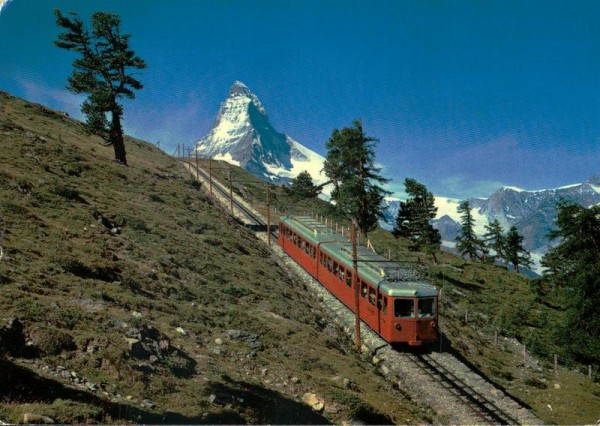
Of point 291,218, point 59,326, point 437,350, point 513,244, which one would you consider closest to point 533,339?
point 437,350

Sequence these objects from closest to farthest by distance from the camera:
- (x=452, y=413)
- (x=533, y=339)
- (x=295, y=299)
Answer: (x=452, y=413), (x=295, y=299), (x=533, y=339)

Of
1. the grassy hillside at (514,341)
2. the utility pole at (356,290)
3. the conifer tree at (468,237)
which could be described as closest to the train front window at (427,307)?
the grassy hillside at (514,341)

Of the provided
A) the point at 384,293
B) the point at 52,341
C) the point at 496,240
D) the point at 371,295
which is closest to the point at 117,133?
the point at 371,295

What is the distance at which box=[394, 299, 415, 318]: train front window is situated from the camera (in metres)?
21.6

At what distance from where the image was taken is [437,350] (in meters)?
23.9

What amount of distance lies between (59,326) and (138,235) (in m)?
14.3

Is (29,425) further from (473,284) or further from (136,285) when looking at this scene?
(473,284)

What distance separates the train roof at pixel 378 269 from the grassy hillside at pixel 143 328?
385 cm

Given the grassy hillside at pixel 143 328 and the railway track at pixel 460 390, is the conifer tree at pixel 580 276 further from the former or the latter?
the grassy hillside at pixel 143 328

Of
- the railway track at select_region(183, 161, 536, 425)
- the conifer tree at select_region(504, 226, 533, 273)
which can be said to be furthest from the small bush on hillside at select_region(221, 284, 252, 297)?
the conifer tree at select_region(504, 226, 533, 273)

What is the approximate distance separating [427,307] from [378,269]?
3338 millimetres

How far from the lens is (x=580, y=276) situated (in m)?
30.0

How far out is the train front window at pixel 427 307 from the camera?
2166 cm

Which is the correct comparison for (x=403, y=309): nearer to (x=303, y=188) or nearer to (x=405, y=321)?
(x=405, y=321)
